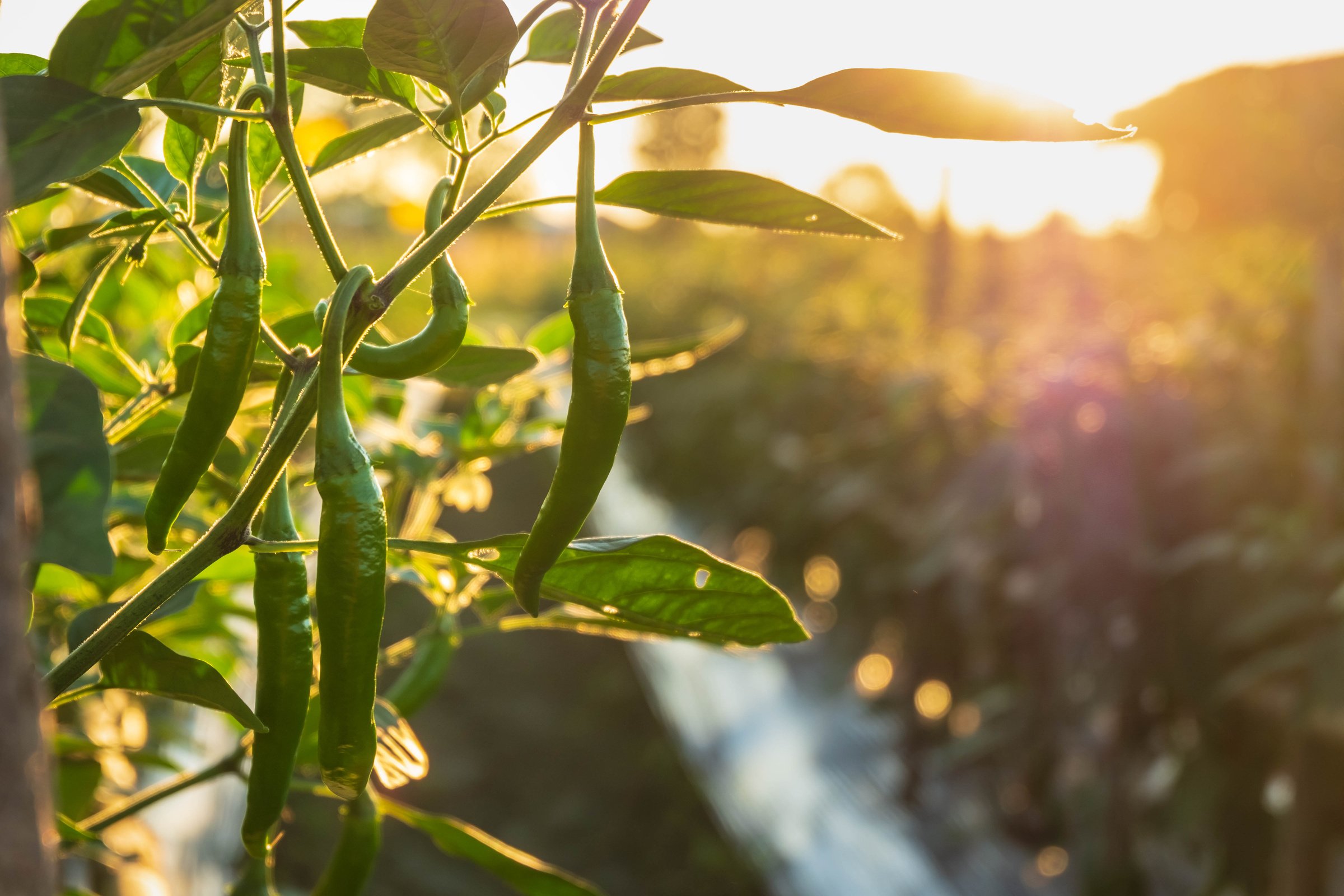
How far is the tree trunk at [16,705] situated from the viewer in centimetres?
15

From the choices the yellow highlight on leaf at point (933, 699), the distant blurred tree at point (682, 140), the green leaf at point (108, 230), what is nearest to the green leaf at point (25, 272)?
the green leaf at point (108, 230)

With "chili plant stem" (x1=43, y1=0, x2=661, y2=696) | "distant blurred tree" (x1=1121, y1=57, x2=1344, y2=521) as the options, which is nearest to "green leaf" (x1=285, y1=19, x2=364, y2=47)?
"chili plant stem" (x1=43, y1=0, x2=661, y2=696)

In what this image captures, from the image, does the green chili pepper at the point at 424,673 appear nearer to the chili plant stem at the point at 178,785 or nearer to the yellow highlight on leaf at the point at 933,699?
the chili plant stem at the point at 178,785

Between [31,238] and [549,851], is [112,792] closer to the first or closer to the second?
[31,238]

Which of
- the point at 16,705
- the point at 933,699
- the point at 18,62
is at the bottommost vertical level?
the point at 933,699

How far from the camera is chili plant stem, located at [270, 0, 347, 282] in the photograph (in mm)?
285

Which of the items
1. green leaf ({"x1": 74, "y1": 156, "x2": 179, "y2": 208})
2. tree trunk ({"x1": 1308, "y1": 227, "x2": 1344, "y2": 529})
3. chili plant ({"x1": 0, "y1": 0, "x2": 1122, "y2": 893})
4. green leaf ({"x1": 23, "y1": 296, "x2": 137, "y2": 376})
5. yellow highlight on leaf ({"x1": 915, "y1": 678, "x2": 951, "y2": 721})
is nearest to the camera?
chili plant ({"x1": 0, "y1": 0, "x2": 1122, "y2": 893})

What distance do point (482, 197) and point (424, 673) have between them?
1.18ft

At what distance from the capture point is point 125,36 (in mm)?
271

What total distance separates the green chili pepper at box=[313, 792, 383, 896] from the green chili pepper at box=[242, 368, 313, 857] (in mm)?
116

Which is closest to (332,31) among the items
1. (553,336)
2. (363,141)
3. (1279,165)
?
(363,141)

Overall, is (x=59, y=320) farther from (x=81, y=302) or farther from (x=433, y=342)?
Answer: (x=433, y=342)

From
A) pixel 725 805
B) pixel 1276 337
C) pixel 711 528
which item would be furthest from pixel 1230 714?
pixel 711 528

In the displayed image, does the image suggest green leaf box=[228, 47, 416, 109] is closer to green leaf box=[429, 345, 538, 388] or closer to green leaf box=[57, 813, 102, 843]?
green leaf box=[429, 345, 538, 388]
